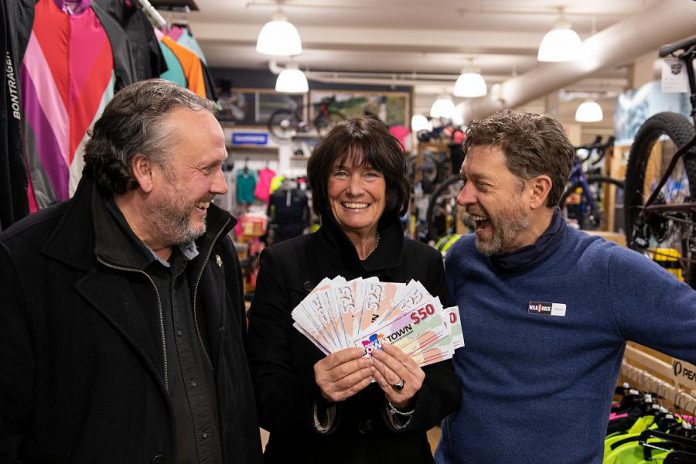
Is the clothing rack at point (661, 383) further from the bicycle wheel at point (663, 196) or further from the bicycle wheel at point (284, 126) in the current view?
the bicycle wheel at point (284, 126)

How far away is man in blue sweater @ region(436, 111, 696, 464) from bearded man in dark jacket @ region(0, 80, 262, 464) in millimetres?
688

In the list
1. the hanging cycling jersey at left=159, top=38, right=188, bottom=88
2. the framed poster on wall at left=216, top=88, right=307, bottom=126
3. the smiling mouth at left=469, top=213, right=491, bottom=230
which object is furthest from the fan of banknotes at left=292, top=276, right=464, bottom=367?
the framed poster on wall at left=216, top=88, right=307, bottom=126

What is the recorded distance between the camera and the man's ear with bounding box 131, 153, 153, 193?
1.63m

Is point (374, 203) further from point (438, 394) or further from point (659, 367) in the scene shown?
point (659, 367)

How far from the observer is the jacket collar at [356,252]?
6.58 feet

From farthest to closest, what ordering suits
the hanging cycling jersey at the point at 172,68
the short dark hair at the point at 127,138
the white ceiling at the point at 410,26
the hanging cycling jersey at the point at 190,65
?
the white ceiling at the point at 410,26, the hanging cycling jersey at the point at 190,65, the hanging cycling jersey at the point at 172,68, the short dark hair at the point at 127,138

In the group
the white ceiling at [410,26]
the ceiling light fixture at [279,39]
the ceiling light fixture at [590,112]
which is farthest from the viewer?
the ceiling light fixture at [590,112]

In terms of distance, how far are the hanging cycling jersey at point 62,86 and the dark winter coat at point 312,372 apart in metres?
0.94

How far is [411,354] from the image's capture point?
177 centimetres

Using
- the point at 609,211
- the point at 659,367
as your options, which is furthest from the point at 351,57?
the point at 659,367

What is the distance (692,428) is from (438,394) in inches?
54.6

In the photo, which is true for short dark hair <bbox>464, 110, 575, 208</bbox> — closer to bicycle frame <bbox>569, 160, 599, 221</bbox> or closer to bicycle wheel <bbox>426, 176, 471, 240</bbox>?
bicycle wheel <bbox>426, 176, 471, 240</bbox>

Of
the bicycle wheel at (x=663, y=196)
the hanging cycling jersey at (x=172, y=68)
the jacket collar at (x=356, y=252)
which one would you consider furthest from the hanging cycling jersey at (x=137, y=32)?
the bicycle wheel at (x=663, y=196)

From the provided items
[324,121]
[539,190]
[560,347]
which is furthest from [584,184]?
[324,121]
